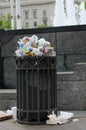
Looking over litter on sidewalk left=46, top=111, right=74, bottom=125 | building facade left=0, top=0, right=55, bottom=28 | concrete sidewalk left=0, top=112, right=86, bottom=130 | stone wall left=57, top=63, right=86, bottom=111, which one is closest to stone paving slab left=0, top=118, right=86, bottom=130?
concrete sidewalk left=0, top=112, right=86, bottom=130

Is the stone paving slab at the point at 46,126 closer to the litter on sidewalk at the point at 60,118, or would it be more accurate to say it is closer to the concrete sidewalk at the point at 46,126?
the concrete sidewalk at the point at 46,126

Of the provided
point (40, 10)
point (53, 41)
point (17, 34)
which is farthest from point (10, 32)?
point (40, 10)

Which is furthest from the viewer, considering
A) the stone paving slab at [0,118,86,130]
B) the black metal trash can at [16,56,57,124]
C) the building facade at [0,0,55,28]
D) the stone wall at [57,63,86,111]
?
the building facade at [0,0,55,28]

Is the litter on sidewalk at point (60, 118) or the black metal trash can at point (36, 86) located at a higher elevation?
the black metal trash can at point (36, 86)

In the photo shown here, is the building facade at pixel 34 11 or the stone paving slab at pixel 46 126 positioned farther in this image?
the building facade at pixel 34 11

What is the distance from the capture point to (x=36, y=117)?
739 centimetres

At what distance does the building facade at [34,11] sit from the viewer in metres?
99.1

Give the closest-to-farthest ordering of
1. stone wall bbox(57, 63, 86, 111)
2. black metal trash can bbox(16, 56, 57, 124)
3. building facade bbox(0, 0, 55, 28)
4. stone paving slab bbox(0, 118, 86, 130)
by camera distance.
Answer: stone paving slab bbox(0, 118, 86, 130) → black metal trash can bbox(16, 56, 57, 124) → stone wall bbox(57, 63, 86, 111) → building facade bbox(0, 0, 55, 28)

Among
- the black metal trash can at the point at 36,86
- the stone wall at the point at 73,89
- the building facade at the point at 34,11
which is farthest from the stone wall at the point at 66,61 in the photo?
the building facade at the point at 34,11

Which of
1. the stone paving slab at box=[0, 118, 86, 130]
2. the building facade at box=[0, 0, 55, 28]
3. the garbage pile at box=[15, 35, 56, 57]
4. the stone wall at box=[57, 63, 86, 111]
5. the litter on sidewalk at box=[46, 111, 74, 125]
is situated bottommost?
the stone paving slab at box=[0, 118, 86, 130]

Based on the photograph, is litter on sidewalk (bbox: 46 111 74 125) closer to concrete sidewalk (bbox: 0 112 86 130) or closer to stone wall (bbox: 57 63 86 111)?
concrete sidewalk (bbox: 0 112 86 130)

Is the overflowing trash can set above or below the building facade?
below

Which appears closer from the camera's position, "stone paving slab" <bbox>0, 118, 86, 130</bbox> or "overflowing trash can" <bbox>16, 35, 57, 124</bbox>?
"stone paving slab" <bbox>0, 118, 86, 130</bbox>

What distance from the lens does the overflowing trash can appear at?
7246mm
